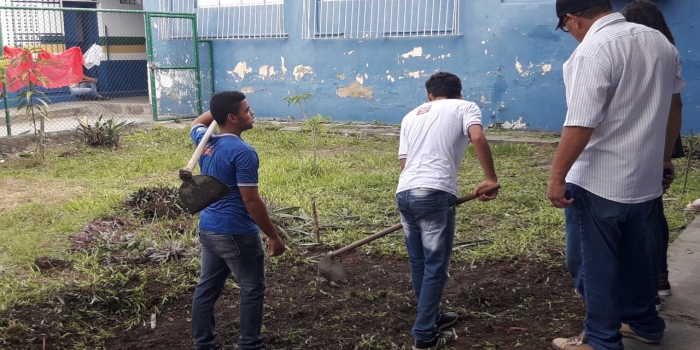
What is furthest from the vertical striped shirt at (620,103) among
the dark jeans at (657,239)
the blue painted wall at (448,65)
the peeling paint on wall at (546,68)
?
the peeling paint on wall at (546,68)

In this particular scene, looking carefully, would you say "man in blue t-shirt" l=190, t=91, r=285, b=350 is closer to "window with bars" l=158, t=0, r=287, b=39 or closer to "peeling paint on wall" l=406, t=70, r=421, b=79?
"peeling paint on wall" l=406, t=70, r=421, b=79

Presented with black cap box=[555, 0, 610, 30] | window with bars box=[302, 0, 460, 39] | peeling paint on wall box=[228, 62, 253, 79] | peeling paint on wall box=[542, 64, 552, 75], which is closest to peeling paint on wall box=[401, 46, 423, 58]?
window with bars box=[302, 0, 460, 39]

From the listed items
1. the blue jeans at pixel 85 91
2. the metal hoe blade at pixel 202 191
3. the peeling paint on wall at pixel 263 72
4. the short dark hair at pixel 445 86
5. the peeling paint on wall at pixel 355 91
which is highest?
the short dark hair at pixel 445 86

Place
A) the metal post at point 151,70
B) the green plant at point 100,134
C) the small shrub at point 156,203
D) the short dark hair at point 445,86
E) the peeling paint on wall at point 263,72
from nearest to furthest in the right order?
the short dark hair at point 445,86 < the small shrub at point 156,203 < the green plant at point 100,134 < the metal post at point 151,70 < the peeling paint on wall at point 263,72

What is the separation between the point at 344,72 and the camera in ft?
44.7

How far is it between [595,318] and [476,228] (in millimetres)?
2901

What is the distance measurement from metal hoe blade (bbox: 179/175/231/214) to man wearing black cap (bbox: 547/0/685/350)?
61.7 inches

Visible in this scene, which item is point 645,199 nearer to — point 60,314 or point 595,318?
point 595,318

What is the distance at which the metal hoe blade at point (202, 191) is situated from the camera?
3.48 meters

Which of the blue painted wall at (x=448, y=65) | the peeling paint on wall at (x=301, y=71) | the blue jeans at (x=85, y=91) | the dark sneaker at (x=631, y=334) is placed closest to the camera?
the dark sneaker at (x=631, y=334)

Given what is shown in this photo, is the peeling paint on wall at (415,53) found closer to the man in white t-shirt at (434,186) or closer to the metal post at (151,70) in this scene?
the metal post at (151,70)

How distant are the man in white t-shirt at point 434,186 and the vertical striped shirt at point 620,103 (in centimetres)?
66

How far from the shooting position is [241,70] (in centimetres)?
1477

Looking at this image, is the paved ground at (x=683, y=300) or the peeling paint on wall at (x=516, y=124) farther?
the peeling paint on wall at (x=516, y=124)
